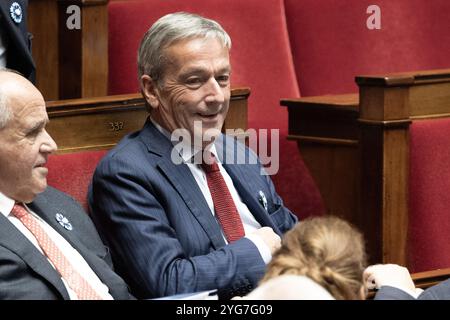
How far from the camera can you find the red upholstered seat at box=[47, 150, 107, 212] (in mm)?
966

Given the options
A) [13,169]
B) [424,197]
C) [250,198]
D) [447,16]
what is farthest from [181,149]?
[447,16]

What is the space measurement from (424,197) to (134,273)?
0.37 meters

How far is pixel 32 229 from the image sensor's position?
0.83m

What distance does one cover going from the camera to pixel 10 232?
80 cm

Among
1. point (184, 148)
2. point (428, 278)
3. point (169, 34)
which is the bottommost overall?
point (428, 278)

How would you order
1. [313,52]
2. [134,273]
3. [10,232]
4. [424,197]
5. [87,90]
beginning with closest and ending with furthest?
[10,232] < [134,273] < [424,197] < [87,90] < [313,52]

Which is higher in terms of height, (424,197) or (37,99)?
(37,99)

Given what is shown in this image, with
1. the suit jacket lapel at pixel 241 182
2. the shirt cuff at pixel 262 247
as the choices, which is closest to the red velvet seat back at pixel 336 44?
the suit jacket lapel at pixel 241 182

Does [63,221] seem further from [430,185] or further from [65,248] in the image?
[430,185]

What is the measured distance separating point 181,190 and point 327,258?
1.10 ft

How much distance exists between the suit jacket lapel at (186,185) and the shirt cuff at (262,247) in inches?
1.2

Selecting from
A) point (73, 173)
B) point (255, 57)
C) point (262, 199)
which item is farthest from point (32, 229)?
point (255, 57)
